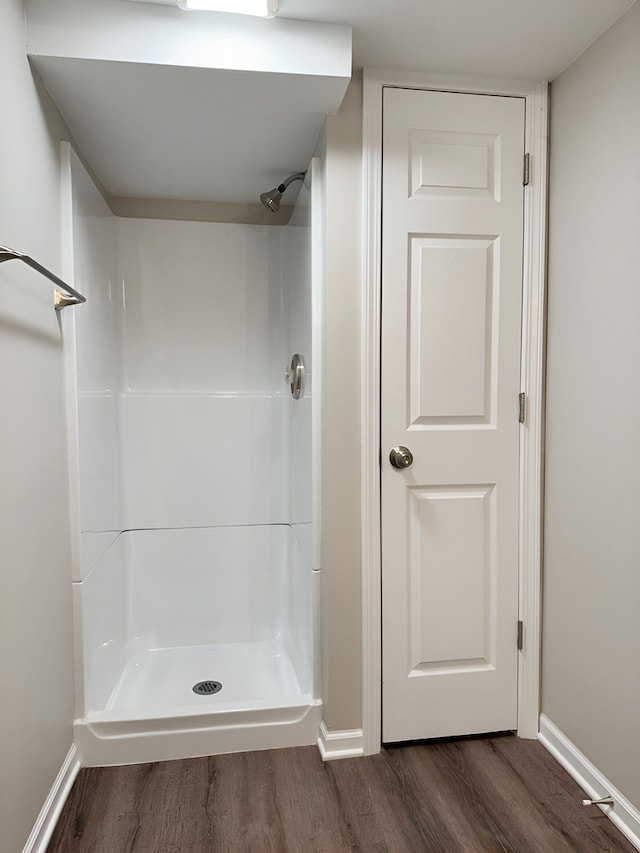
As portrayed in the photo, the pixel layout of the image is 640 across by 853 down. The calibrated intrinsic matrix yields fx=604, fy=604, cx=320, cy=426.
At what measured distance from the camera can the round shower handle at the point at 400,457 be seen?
196 cm

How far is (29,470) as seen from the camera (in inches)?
60.4

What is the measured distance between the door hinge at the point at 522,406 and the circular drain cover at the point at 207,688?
1621 millimetres

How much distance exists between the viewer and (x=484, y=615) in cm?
206

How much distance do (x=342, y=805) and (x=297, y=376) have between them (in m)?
1.46

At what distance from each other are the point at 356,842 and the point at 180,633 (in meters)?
1.44

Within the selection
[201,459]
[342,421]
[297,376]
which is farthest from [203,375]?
[342,421]

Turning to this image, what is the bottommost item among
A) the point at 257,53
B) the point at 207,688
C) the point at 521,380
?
the point at 207,688

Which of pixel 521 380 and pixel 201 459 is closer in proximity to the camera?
pixel 521 380

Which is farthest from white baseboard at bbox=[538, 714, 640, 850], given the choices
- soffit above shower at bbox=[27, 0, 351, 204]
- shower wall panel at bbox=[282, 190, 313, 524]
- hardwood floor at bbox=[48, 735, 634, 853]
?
soffit above shower at bbox=[27, 0, 351, 204]

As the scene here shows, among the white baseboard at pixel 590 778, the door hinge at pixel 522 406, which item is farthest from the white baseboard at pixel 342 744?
the door hinge at pixel 522 406

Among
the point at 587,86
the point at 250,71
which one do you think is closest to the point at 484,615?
the point at 587,86

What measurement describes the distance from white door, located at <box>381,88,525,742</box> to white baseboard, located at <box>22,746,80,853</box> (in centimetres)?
100

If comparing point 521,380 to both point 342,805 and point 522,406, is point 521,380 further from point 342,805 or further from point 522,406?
point 342,805

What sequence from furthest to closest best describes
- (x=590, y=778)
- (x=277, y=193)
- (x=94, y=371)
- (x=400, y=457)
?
(x=277, y=193) → (x=94, y=371) → (x=400, y=457) → (x=590, y=778)
